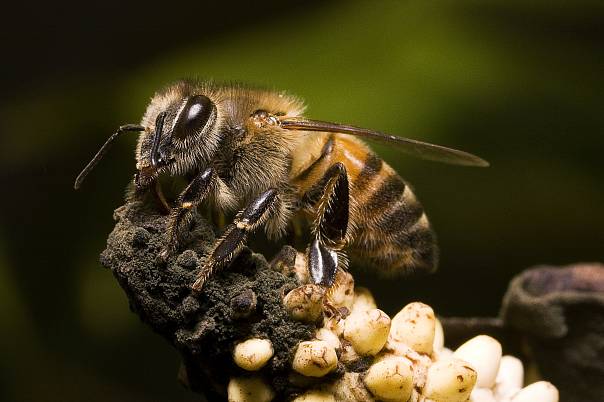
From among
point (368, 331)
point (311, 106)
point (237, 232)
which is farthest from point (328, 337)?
point (311, 106)

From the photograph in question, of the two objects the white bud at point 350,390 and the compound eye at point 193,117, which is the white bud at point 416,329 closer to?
the white bud at point 350,390

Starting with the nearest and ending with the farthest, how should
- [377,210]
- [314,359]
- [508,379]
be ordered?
[314,359], [508,379], [377,210]

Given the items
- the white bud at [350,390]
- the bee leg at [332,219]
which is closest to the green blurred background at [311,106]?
the bee leg at [332,219]

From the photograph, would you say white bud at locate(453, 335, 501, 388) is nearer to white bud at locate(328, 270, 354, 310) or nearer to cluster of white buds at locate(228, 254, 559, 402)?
cluster of white buds at locate(228, 254, 559, 402)

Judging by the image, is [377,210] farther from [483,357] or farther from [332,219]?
[483,357]

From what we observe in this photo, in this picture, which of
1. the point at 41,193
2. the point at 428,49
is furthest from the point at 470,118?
the point at 41,193

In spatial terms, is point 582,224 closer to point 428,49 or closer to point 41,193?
point 428,49

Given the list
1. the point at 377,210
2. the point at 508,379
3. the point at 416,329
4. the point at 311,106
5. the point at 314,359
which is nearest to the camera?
the point at 314,359
